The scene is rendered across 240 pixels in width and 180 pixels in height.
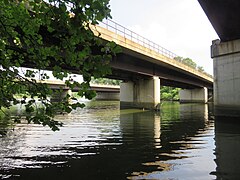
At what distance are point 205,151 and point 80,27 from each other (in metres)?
9.05

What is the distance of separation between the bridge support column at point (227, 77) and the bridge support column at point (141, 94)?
16.6 metres

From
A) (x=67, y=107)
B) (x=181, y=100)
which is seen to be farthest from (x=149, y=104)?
(x=181, y=100)

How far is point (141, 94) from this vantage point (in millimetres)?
42781

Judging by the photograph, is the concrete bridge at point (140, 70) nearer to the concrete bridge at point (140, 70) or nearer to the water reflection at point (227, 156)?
the concrete bridge at point (140, 70)

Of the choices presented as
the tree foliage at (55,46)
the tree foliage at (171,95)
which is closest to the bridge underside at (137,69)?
the tree foliage at (55,46)

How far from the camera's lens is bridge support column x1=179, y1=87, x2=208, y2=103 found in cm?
7194

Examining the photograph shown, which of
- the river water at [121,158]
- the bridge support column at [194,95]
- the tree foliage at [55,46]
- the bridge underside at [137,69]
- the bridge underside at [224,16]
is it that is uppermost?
the bridge underside at [224,16]

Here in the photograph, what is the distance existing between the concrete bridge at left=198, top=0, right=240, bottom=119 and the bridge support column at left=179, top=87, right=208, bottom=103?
49518 millimetres

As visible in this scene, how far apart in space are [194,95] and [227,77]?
2169 inches

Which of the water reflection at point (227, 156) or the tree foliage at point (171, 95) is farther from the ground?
the tree foliage at point (171, 95)

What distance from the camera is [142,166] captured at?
26.5 ft

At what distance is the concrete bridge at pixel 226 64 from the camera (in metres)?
20.2

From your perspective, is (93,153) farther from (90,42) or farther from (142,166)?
(90,42)

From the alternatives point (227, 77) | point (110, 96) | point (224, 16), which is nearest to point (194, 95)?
point (110, 96)
